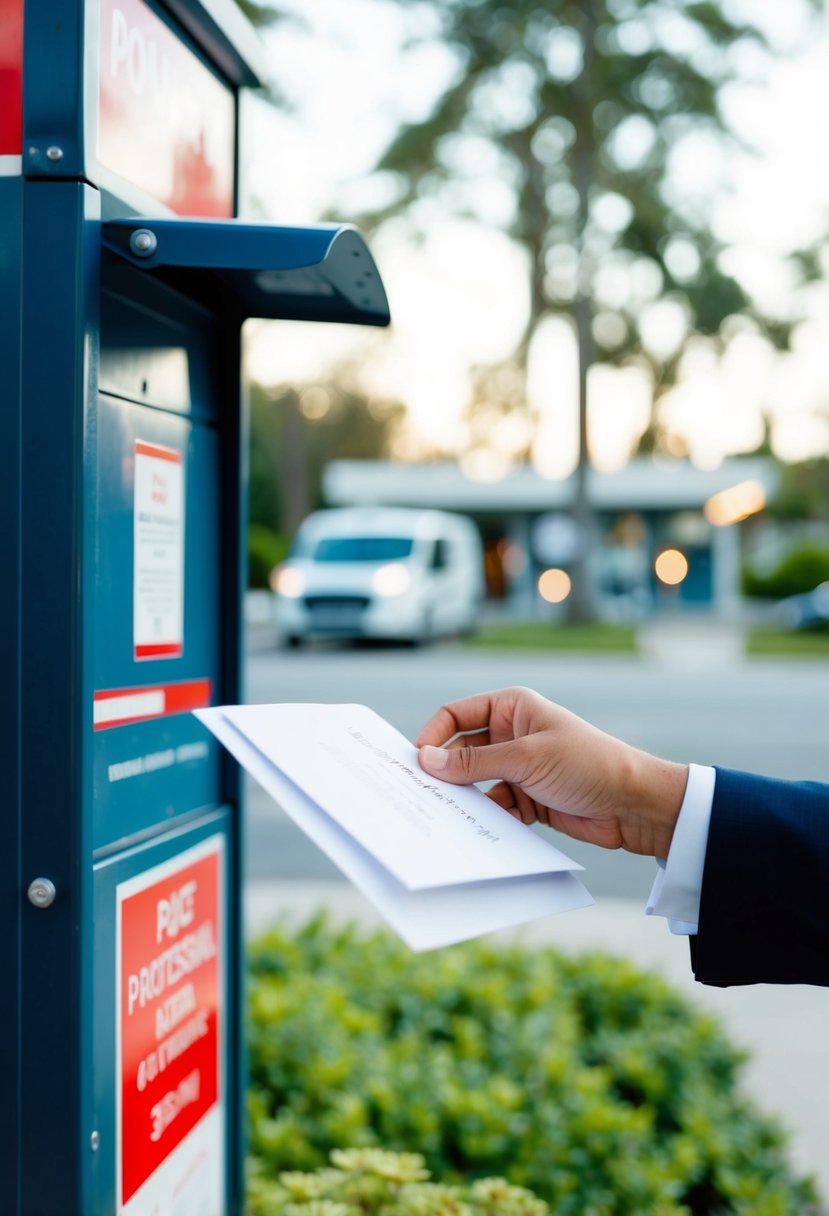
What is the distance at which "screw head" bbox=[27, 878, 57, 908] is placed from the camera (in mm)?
1592

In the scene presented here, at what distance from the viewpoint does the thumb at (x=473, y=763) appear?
63.5 inches

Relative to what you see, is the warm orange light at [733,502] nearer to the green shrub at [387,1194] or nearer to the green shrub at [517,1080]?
the green shrub at [517,1080]

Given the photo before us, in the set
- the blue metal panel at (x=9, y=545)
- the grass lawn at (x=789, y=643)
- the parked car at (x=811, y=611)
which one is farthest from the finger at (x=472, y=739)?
the parked car at (x=811, y=611)

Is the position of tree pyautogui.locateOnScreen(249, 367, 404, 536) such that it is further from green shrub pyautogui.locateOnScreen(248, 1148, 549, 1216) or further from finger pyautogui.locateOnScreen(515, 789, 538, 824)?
finger pyautogui.locateOnScreen(515, 789, 538, 824)

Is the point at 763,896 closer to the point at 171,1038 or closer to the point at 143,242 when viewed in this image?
the point at 171,1038

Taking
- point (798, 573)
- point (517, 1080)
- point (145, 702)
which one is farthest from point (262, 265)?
point (798, 573)

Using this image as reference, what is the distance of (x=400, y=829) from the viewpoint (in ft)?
4.67

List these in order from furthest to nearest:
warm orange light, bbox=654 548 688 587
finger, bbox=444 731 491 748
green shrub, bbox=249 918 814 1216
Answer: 1. warm orange light, bbox=654 548 688 587
2. green shrub, bbox=249 918 814 1216
3. finger, bbox=444 731 491 748

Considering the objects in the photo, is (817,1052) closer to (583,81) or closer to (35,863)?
(35,863)

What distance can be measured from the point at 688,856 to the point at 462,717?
352 millimetres

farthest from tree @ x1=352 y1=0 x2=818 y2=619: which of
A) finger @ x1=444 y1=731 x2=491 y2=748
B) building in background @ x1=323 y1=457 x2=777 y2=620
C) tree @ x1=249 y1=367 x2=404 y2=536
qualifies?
tree @ x1=249 y1=367 x2=404 y2=536

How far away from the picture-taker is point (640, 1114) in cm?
304

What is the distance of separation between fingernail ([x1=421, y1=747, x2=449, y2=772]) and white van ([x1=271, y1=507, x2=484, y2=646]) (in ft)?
53.4

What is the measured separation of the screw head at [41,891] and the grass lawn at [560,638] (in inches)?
676
